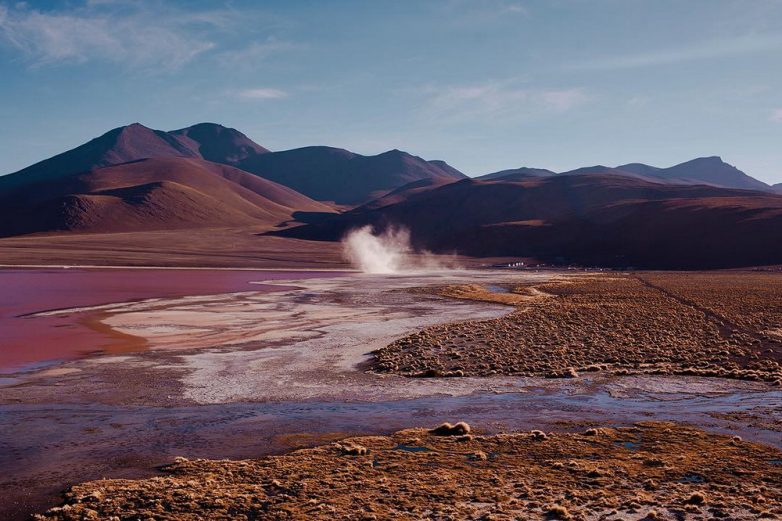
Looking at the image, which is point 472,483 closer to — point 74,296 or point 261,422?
point 261,422

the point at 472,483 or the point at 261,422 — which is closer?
the point at 472,483

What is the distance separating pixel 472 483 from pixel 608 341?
2257cm

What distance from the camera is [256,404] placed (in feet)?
73.1

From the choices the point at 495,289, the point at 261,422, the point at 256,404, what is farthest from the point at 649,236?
the point at 261,422

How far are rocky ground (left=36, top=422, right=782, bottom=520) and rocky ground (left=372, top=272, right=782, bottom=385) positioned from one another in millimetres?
10045

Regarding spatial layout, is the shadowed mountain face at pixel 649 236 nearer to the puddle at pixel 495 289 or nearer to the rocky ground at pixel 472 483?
the puddle at pixel 495 289

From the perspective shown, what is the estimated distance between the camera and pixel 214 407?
21.8 metres

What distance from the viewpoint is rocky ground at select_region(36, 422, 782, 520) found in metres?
12.8

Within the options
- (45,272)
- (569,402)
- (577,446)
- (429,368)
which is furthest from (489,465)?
(45,272)

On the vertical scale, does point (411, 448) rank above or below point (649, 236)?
below

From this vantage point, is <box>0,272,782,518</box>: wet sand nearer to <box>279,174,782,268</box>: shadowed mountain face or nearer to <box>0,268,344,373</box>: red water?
<box>0,268,344,373</box>: red water

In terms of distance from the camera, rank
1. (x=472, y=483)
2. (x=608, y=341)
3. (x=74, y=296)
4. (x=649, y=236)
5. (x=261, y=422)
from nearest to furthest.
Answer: (x=472, y=483) < (x=261, y=422) < (x=608, y=341) < (x=74, y=296) < (x=649, y=236)

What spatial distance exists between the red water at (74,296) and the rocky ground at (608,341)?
620 inches

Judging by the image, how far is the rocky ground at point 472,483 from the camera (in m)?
12.8
